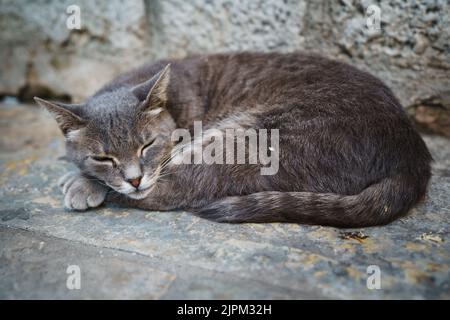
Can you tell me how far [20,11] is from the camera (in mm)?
4242

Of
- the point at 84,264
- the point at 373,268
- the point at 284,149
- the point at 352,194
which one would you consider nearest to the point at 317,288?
the point at 373,268

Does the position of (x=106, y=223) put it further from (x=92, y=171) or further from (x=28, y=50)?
(x=28, y=50)

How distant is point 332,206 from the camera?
2.17 meters

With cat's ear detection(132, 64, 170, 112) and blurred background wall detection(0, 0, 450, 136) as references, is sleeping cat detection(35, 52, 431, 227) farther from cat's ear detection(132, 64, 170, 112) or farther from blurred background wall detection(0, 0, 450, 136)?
blurred background wall detection(0, 0, 450, 136)

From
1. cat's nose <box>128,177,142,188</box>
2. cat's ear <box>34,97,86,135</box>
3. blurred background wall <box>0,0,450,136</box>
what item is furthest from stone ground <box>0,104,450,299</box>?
blurred background wall <box>0,0,450,136</box>

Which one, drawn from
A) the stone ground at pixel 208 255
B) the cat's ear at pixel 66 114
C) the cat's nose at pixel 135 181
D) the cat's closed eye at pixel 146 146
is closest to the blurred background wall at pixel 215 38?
the stone ground at pixel 208 255

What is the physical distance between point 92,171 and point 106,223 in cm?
36

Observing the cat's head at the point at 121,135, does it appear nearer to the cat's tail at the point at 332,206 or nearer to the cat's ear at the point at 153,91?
the cat's ear at the point at 153,91

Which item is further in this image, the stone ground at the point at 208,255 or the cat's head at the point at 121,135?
the cat's head at the point at 121,135


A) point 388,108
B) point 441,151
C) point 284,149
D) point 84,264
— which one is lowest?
point 84,264

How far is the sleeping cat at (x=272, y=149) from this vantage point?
88.3 inches

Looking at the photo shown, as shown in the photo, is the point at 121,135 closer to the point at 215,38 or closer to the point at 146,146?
the point at 146,146

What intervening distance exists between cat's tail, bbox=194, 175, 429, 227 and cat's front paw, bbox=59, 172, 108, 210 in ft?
2.50

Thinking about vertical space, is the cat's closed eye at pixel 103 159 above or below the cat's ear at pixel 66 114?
below
